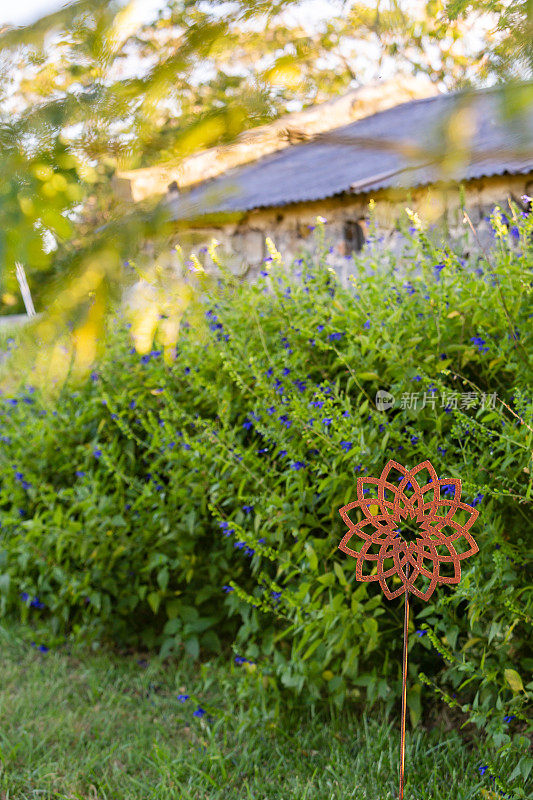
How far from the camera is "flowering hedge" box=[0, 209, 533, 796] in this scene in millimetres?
2250

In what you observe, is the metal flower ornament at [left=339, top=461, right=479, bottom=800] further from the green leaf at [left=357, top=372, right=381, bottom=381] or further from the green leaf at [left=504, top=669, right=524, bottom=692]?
the green leaf at [left=357, top=372, right=381, bottom=381]

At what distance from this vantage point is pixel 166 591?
10.6 ft

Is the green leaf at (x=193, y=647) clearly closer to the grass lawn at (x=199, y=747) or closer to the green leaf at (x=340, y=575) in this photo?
the grass lawn at (x=199, y=747)

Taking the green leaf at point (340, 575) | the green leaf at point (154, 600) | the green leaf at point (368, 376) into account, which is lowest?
the green leaf at point (154, 600)

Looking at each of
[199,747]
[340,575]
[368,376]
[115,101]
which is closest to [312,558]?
[340,575]

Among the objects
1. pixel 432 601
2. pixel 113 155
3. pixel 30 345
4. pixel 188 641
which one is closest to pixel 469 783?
Result: pixel 432 601

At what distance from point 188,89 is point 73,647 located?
309cm

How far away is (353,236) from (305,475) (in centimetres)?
389

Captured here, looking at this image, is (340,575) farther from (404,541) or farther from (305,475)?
(404,541)

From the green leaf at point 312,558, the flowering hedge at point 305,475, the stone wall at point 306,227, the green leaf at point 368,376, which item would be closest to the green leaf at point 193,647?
the flowering hedge at point 305,475

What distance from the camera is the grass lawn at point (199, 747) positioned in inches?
89.9

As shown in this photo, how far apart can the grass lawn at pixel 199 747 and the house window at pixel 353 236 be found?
3817 millimetres

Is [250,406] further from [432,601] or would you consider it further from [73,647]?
A: [73,647]

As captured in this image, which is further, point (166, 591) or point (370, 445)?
point (166, 591)
